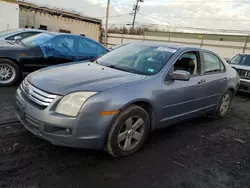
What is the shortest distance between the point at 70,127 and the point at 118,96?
2.17ft

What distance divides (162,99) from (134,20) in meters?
42.7

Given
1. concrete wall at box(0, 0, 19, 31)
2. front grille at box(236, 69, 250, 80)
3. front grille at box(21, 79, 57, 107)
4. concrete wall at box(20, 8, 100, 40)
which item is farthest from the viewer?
concrete wall at box(20, 8, 100, 40)

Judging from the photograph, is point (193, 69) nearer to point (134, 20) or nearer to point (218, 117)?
point (218, 117)

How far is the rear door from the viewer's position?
4.12 m

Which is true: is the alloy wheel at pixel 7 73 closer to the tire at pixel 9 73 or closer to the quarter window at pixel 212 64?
the tire at pixel 9 73

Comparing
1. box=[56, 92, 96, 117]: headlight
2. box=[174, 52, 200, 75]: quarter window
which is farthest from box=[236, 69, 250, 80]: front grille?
box=[56, 92, 96, 117]: headlight

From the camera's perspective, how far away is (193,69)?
154 inches

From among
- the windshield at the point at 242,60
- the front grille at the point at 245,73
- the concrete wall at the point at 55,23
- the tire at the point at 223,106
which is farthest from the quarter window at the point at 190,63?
the concrete wall at the point at 55,23

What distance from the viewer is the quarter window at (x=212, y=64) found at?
4.16 metres

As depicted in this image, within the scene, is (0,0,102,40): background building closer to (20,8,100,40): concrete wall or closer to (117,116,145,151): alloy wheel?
(20,8,100,40): concrete wall

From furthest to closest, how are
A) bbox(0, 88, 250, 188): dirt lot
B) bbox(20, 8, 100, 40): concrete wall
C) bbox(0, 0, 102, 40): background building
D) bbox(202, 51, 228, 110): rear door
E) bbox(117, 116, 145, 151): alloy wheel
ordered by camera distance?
bbox(20, 8, 100, 40): concrete wall
bbox(0, 0, 102, 40): background building
bbox(202, 51, 228, 110): rear door
bbox(117, 116, 145, 151): alloy wheel
bbox(0, 88, 250, 188): dirt lot

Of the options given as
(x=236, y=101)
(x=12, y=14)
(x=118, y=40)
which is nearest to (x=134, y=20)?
(x=118, y=40)

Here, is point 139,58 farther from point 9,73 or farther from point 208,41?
point 208,41

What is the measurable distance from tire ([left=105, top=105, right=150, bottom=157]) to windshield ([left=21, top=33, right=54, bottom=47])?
168 inches
